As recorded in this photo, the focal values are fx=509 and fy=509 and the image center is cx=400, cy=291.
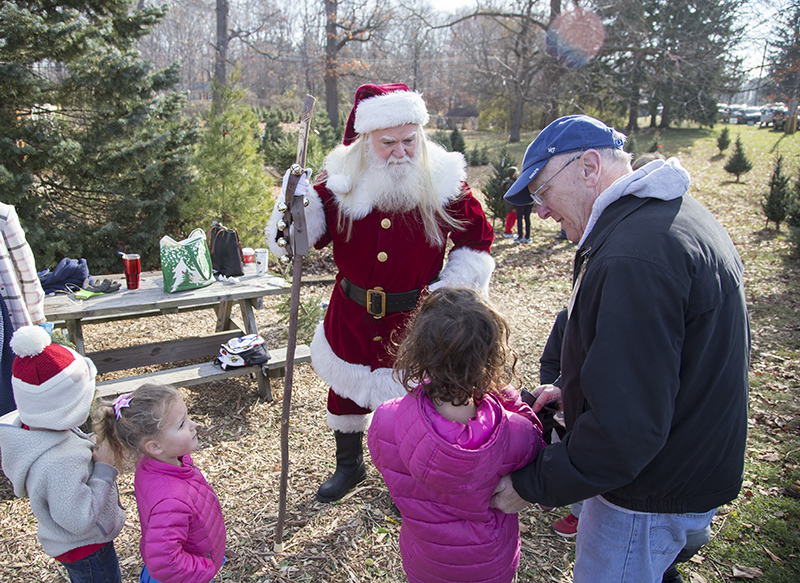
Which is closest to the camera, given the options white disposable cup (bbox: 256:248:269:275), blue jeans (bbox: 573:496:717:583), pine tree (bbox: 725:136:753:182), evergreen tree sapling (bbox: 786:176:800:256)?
blue jeans (bbox: 573:496:717:583)

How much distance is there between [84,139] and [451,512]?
6.64 meters

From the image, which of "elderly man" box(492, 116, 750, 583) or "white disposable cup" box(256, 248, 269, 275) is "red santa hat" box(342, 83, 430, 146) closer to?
"elderly man" box(492, 116, 750, 583)

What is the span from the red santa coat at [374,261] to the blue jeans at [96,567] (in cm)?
131

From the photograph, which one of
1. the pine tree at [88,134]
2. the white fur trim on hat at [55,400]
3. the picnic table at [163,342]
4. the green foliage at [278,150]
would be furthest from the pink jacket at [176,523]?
the green foliage at [278,150]

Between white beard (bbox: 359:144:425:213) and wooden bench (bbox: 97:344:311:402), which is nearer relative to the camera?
white beard (bbox: 359:144:425:213)

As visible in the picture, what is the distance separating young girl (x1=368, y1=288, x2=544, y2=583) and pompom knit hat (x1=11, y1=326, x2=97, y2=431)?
112 centimetres

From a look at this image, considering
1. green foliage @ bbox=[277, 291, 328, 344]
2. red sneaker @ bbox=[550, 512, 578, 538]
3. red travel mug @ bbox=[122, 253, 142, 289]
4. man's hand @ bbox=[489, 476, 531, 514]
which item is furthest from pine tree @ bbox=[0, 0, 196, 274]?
man's hand @ bbox=[489, 476, 531, 514]

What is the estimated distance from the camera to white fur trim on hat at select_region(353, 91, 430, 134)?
266cm

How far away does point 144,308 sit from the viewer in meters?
3.92

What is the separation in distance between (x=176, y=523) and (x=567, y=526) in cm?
218

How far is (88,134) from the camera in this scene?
6.27m

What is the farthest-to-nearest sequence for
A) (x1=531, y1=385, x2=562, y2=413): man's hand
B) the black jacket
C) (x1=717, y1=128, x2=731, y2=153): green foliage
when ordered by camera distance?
(x1=717, y1=128, x2=731, y2=153): green foliage → (x1=531, y1=385, x2=562, y2=413): man's hand → the black jacket

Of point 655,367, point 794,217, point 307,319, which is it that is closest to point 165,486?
point 655,367

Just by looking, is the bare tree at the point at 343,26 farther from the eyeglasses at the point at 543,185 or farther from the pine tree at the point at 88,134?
the eyeglasses at the point at 543,185
